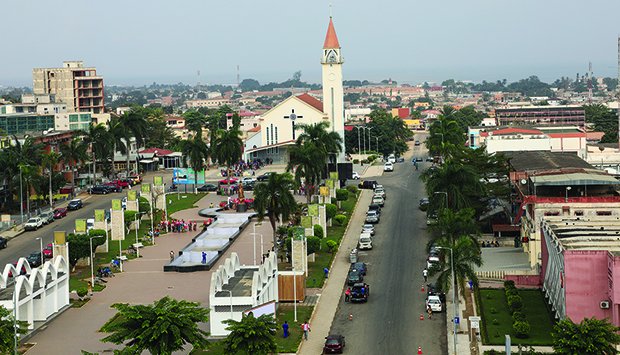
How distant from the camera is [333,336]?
43000 millimetres

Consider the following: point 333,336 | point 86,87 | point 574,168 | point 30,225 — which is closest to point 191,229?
point 30,225

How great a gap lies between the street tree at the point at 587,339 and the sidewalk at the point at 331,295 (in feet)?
37.7

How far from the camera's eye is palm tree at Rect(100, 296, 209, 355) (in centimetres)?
3619

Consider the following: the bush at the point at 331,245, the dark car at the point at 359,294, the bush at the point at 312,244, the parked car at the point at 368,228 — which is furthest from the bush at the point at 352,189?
the dark car at the point at 359,294

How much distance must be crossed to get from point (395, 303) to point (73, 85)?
9902 cm

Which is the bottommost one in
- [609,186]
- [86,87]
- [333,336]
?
[333,336]

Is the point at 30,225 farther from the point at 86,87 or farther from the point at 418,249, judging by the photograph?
the point at 86,87

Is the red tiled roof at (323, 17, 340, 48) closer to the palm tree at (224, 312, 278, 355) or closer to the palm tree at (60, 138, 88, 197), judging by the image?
the palm tree at (60, 138, 88, 197)

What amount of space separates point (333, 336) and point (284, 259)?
2004cm

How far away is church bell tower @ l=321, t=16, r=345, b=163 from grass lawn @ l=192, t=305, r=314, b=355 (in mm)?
66238

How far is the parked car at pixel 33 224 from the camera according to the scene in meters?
75.5

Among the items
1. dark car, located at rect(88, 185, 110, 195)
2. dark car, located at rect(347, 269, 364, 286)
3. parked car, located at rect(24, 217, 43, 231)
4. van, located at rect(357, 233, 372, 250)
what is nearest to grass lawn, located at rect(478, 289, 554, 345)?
dark car, located at rect(347, 269, 364, 286)

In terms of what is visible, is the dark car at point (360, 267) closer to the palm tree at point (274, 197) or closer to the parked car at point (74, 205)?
the palm tree at point (274, 197)

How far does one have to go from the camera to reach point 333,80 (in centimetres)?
11669
